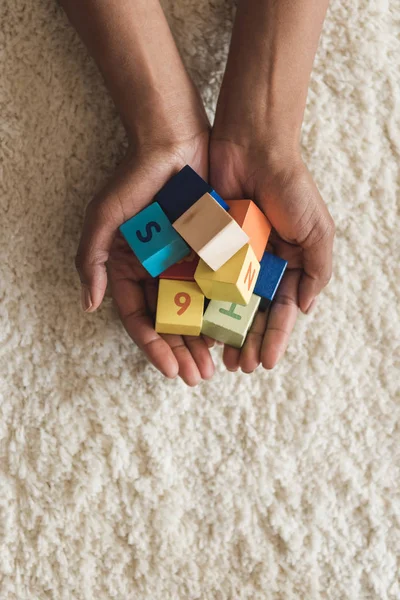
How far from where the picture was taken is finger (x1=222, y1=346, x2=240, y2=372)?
106 cm

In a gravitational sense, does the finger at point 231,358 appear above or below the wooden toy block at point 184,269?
below

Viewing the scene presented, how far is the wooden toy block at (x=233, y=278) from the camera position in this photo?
3.11ft

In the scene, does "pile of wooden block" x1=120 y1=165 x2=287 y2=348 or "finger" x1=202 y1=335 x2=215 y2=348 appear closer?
"pile of wooden block" x1=120 y1=165 x2=287 y2=348


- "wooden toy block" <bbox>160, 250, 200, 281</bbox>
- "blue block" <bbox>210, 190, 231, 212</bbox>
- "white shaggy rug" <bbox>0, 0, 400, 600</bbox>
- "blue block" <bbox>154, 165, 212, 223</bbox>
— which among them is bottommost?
"white shaggy rug" <bbox>0, 0, 400, 600</bbox>

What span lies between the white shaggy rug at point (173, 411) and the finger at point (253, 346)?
10cm

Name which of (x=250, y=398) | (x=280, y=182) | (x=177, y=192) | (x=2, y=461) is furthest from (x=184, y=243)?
(x=2, y=461)

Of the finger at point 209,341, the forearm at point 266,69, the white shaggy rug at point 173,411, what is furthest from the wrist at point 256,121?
the finger at point 209,341

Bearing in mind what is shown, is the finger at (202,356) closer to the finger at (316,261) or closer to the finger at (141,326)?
the finger at (141,326)

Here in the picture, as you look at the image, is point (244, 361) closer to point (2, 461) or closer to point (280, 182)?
point (280, 182)

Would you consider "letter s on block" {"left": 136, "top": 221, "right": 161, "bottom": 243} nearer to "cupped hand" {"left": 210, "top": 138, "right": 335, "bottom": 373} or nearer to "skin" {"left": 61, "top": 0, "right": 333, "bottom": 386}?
"skin" {"left": 61, "top": 0, "right": 333, "bottom": 386}

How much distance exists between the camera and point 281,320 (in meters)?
1.05

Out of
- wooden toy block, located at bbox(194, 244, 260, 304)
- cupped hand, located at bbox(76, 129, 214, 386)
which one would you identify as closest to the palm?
cupped hand, located at bbox(76, 129, 214, 386)

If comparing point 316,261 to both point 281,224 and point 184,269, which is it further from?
point 184,269

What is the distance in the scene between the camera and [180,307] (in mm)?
1000
